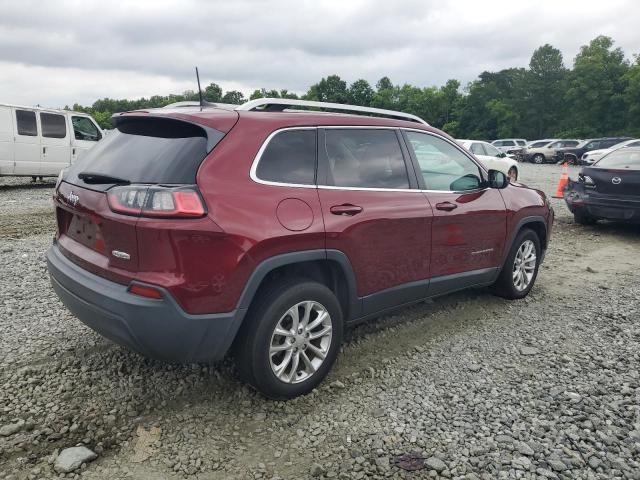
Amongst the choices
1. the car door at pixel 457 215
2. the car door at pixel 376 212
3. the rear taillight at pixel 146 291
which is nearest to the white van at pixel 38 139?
the car door at pixel 457 215

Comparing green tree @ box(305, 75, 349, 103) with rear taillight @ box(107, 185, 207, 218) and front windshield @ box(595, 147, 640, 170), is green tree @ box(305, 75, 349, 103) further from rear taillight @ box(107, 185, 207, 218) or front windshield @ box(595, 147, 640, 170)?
rear taillight @ box(107, 185, 207, 218)

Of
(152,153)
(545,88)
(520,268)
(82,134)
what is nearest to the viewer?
(152,153)

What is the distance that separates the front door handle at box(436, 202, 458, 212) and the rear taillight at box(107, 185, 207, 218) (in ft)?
6.64

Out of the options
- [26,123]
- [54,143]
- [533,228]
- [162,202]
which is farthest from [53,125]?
[162,202]

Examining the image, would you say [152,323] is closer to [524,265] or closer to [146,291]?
[146,291]

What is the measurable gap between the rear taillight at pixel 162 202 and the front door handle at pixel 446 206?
202 centimetres

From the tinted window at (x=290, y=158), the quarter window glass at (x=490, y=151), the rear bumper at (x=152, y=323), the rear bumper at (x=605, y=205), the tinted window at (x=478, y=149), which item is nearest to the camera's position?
the rear bumper at (x=152, y=323)

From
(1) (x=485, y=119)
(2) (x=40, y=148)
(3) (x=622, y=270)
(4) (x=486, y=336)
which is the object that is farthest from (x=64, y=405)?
(1) (x=485, y=119)

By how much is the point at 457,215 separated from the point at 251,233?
2027 millimetres

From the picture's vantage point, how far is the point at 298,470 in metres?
2.60

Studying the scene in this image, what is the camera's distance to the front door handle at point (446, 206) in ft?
13.2

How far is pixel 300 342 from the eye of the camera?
10.4 feet

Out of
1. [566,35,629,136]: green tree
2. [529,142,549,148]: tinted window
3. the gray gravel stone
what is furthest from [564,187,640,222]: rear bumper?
[566,35,629,136]: green tree

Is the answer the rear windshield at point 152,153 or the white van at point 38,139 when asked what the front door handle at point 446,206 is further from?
the white van at point 38,139
